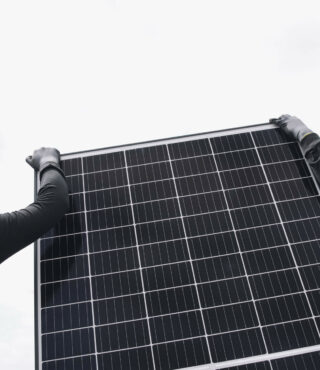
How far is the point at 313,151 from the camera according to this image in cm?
1675

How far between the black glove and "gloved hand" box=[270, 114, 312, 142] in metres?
10.3

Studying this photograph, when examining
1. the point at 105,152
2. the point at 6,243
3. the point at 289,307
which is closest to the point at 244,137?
the point at 105,152

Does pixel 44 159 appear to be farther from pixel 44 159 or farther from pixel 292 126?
pixel 292 126

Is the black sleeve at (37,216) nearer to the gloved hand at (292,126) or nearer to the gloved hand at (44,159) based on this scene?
the gloved hand at (44,159)

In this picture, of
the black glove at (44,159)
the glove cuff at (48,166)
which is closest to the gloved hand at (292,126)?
the glove cuff at (48,166)

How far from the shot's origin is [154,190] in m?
17.0

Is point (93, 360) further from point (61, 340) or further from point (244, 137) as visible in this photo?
point (244, 137)

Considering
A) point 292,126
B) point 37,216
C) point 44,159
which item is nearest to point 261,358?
point 37,216

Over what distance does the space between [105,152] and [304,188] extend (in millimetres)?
9103

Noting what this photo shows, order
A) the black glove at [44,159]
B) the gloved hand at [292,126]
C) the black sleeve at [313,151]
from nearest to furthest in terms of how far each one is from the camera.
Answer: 1. the black sleeve at [313,151]
2. the black glove at [44,159]
3. the gloved hand at [292,126]

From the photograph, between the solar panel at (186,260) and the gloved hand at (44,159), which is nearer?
the solar panel at (186,260)

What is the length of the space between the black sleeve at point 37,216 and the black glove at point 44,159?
0.96 ft

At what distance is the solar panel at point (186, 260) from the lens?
14008 mm

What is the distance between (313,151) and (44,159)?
1185 cm
